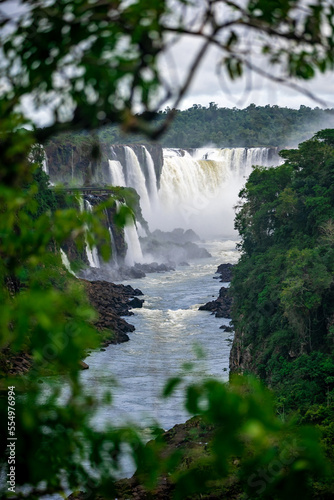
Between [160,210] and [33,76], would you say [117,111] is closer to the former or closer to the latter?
[33,76]

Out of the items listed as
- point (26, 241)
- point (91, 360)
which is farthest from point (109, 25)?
point (91, 360)

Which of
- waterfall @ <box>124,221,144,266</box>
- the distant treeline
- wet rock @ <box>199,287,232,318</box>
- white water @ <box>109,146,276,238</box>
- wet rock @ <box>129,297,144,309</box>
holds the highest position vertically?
the distant treeline

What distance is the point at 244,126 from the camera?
101438mm

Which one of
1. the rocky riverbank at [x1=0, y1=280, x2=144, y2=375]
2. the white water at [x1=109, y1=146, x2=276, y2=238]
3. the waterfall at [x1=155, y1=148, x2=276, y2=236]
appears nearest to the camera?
the rocky riverbank at [x1=0, y1=280, x2=144, y2=375]

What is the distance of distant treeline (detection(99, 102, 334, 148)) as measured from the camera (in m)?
94.2

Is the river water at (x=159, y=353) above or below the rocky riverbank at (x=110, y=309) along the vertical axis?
below

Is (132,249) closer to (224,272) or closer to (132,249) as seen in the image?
(132,249)

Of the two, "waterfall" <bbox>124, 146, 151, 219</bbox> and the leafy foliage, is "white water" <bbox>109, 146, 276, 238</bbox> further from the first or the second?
the leafy foliage

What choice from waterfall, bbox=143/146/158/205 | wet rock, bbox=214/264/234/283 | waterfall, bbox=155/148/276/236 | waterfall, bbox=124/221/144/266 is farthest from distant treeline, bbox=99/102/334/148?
wet rock, bbox=214/264/234/283

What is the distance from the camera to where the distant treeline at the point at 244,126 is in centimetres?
9425

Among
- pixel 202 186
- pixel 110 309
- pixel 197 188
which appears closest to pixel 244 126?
pixel 202 186

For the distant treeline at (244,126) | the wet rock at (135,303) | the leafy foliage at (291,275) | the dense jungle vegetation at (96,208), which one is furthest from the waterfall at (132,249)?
the distant treeline at (244,126)

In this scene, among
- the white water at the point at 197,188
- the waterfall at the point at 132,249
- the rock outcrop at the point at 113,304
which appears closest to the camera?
the rock outcrop at the point at 113,304

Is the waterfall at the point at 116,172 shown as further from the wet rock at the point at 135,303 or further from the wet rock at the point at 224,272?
the wet rock at the point at 135,303
